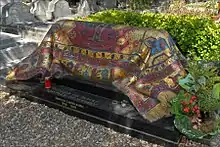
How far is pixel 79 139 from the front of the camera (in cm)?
452

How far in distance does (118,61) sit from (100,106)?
886mm

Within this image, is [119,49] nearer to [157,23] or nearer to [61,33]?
[61,33]

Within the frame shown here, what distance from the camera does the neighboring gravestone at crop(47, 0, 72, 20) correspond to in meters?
11.2

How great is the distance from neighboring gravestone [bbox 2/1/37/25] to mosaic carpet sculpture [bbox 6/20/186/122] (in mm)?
4395

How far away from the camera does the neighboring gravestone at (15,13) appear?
31.9 feet

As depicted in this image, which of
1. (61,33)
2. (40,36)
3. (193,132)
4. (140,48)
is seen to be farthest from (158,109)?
(40,36)

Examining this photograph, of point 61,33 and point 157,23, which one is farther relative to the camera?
point 157,23

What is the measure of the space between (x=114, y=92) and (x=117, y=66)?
48 cm

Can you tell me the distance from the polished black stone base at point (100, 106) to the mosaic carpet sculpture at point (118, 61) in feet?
0.55

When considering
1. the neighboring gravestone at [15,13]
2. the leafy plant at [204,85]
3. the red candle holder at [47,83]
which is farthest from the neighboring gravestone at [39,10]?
the leafy plant at [204,85]

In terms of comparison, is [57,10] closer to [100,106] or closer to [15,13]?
[15,13]

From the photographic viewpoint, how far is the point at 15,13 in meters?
9.93

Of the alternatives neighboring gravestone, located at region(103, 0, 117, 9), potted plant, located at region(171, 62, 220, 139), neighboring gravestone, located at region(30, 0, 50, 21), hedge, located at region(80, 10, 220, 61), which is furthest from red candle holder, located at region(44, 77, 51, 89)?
neighboring gravestone, located at region(103, 0, 117, 9)

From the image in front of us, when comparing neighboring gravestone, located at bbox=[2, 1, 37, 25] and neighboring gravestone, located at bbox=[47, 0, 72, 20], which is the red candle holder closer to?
neighboring gravestone, located at bbox=[2, 1, 37, 25]
